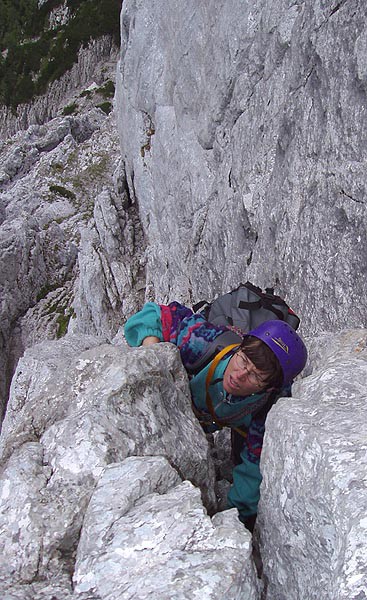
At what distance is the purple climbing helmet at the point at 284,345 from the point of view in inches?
215

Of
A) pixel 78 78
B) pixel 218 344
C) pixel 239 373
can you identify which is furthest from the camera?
pixel 78 78

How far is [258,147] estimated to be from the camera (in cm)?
1423

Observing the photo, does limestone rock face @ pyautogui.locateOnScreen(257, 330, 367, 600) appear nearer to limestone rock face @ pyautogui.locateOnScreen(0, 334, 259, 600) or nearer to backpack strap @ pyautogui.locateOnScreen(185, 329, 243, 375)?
limestone rock face @ pyautogui.locateOnScreen(0, 334, 259, 600)

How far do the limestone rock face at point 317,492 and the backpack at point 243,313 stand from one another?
66.6 inches

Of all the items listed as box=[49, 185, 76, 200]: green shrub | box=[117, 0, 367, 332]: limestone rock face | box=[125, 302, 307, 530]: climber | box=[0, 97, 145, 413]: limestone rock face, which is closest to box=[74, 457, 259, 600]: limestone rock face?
box=[125, 302, 307, 530]: climber

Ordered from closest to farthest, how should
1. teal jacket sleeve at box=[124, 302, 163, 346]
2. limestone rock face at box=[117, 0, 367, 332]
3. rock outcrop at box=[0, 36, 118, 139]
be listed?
1. teal jacket sleeve at box=[124, 302, 163, 346]
2. limestone rock face at box=[117, 0, 367, 332]
3. rock outcrop at box=[0, 36, 118, 139]

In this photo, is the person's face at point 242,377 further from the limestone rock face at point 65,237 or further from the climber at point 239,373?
the limestone rock face at point 65,237

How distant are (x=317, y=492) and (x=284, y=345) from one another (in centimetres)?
185

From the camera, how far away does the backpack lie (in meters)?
6.91

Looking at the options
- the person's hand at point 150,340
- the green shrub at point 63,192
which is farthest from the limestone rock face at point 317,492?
the green shrub at point 63,192

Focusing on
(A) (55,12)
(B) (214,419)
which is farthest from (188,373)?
(A) (55,12)

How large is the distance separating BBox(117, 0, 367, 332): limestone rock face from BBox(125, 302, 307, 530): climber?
Answer: 3.26 m

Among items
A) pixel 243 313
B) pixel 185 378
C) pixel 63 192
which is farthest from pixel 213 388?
pixel 63 192

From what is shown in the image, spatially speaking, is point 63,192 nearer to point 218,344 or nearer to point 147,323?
point 147,323
